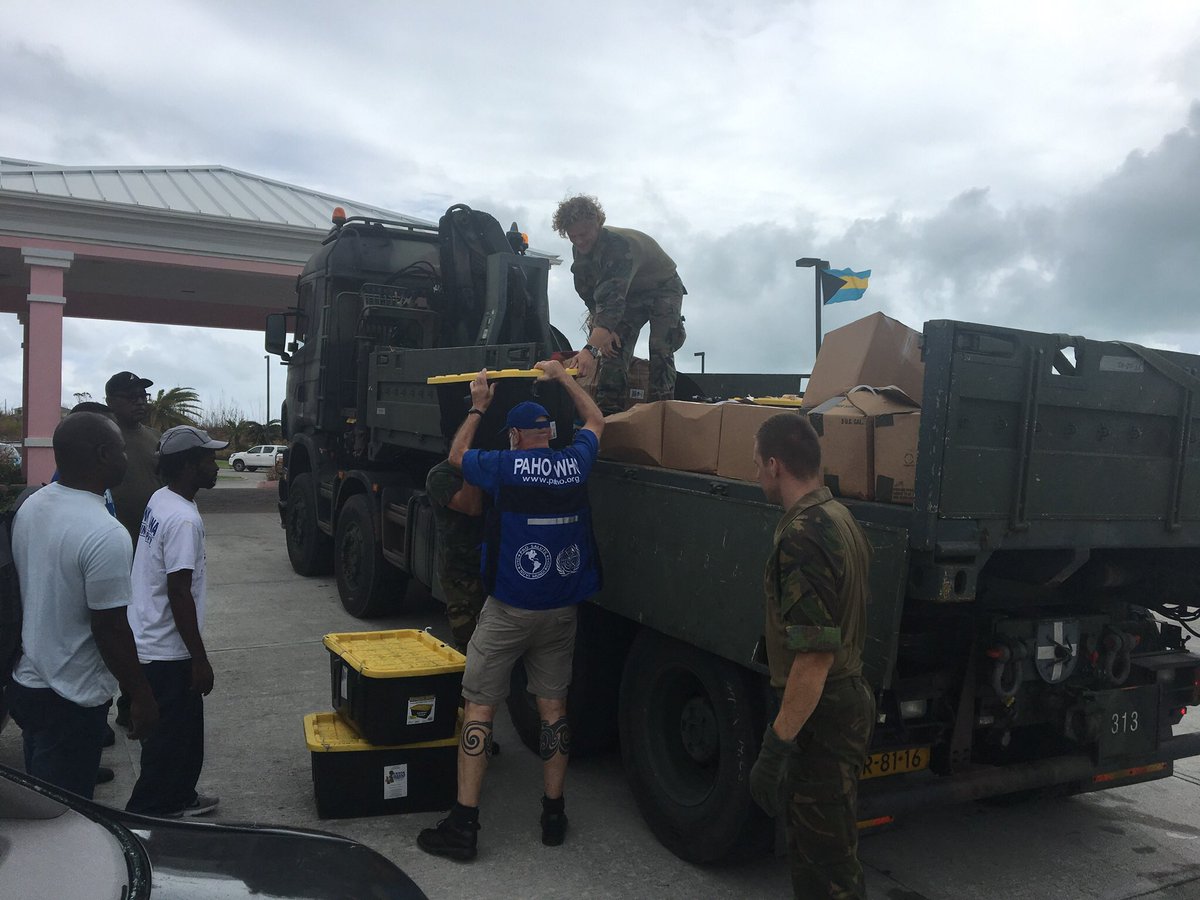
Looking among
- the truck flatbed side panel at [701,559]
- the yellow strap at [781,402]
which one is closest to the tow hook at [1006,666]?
the truck flatbed side panel at [701,559]

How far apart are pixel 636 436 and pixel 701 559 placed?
0.88m

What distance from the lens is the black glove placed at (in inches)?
104

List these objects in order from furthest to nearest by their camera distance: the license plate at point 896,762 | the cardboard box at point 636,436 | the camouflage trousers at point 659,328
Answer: the camouflage trousers at point 659,328, the cardboard box at point 636,436, the license plate at point 896,762

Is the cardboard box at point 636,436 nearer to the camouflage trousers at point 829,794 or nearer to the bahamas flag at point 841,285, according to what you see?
the camouflage trousers at point 829,794

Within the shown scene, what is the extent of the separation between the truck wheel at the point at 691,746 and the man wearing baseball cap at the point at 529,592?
0.35 meters

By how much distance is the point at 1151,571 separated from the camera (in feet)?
13.5

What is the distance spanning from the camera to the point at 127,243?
583 inches

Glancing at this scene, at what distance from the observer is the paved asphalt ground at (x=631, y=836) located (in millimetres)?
3725

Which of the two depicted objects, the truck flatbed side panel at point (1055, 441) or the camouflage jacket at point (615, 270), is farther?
the camouflage jacket at point (615, 270)

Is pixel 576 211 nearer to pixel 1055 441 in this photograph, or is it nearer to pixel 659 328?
pixel 659 328

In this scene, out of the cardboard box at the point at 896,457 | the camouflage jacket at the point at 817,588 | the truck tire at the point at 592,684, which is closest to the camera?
the camouflage jacket at the point at 817,588

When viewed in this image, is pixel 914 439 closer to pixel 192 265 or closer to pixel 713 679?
pixel 713 679

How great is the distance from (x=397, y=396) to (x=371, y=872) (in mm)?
5175

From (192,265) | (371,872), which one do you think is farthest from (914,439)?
(192,265)
